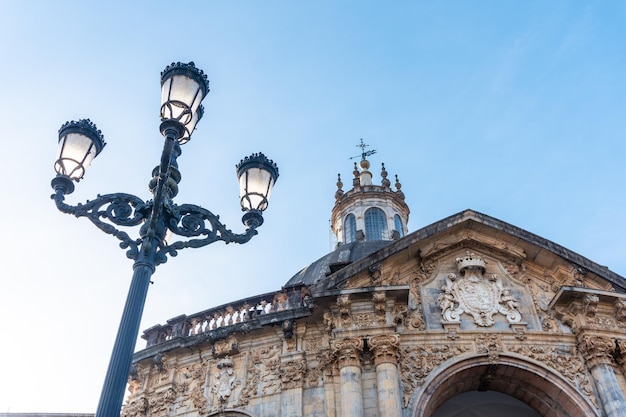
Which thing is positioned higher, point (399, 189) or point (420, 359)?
point (399, 189)

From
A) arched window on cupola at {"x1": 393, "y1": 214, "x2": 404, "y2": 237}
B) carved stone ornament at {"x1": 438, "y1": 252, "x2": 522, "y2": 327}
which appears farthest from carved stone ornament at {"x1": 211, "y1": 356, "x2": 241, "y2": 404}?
arched window on cupola at {"x1": 393, "y1": 214, "x2": 404, "y2": 237}

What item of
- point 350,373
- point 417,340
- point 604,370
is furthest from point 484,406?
point 350,373

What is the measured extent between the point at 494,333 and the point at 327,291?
395 cm

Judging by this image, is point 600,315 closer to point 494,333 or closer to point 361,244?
point 494,333

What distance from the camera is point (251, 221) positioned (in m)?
8.34

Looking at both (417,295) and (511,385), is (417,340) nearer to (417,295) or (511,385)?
(417,295)

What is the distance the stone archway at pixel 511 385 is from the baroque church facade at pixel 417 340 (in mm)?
28

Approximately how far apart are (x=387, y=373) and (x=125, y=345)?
755 cm

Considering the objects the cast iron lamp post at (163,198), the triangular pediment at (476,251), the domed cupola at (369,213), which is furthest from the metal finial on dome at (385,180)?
the cast iron lamp post at (163,198)

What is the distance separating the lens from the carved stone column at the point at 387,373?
480 inches

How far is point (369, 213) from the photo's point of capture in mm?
28500

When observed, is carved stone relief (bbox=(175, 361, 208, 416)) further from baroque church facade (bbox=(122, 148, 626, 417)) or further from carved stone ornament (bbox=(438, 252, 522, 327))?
carved stone ornament (bbox=(438, 252, 522, 327))

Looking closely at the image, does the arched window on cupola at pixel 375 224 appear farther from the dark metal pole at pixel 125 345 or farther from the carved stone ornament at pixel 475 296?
the dark metal pole at pixel 125 345

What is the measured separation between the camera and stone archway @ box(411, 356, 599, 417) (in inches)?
508
